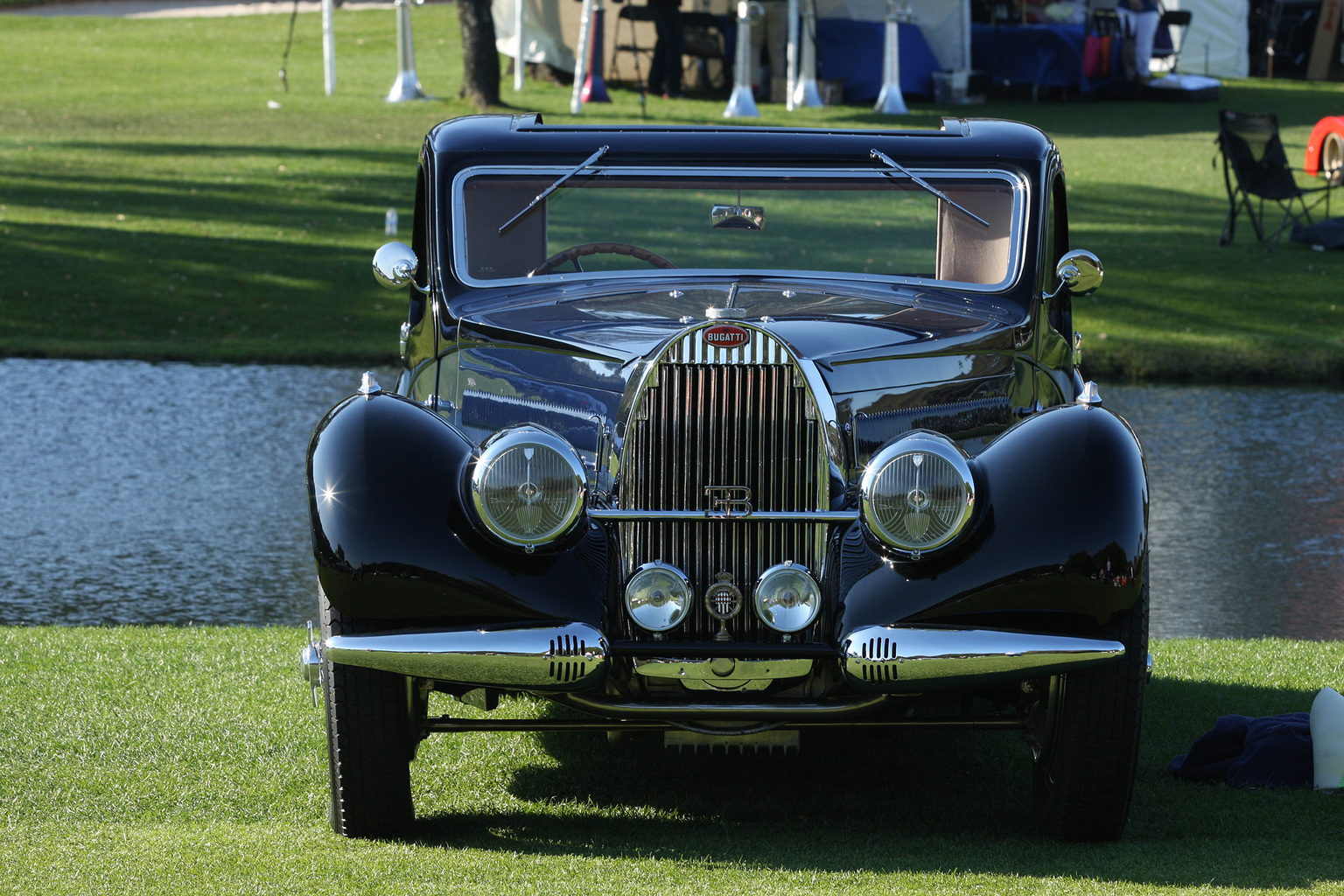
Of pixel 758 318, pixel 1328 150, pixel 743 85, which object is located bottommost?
pixel 1328 150

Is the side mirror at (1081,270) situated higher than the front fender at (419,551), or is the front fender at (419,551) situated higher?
the side mirror at (1081,270)

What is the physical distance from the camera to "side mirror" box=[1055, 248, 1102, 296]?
15.0 ft

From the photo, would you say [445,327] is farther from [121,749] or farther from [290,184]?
[290,184]

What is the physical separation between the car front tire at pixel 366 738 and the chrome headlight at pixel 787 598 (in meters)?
0.83

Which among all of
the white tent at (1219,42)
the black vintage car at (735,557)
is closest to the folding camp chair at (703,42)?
the white tent at (1219,42)

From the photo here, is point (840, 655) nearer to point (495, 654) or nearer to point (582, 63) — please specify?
point (495, 654)

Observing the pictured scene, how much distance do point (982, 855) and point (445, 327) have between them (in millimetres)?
2145

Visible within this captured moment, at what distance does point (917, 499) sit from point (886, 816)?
948 millimetres

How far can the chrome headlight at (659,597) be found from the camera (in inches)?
135

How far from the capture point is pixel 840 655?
334cm

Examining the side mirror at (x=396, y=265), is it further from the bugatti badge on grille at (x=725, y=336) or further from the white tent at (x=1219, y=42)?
the white tent at (x=1219, y=42)

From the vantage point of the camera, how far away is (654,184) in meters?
4.74

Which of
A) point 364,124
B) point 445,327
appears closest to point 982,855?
point 445,327

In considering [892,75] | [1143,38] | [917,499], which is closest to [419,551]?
[917,499]
